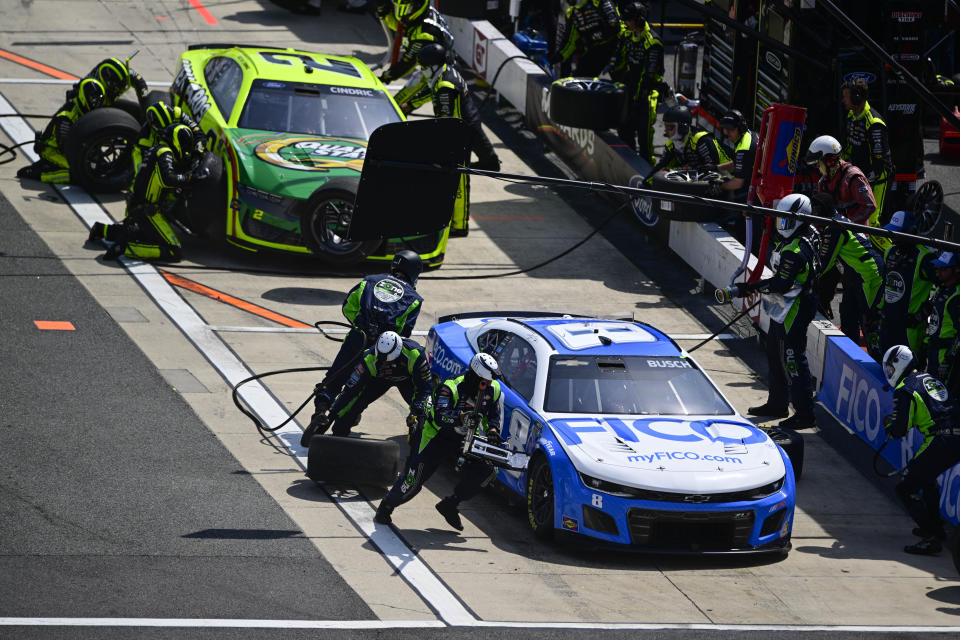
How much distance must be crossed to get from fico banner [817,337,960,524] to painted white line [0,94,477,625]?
4332 mm

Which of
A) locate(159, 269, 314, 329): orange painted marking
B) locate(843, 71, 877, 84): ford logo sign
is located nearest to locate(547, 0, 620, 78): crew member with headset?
locate(843, 71, 877, 84): ford logo sign

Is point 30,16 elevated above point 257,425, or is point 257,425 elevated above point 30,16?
point 30,16

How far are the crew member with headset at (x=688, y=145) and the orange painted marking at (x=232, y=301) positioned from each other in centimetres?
473

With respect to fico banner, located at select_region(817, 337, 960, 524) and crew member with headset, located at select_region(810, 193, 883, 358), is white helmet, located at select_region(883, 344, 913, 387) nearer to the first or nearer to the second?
fico banner, located at select_region(817, 337, 960, 524)

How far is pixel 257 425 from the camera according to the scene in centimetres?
1229

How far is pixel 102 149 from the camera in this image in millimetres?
18078

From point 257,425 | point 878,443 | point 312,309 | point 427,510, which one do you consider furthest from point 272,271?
point 878,443

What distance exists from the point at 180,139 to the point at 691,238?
231 inches

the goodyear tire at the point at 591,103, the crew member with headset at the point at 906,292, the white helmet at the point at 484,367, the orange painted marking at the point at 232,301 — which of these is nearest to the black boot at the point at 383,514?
the white helmet at the point at 484,367

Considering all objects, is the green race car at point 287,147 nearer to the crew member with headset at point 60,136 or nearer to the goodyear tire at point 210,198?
the goodyear tire at point 210,198

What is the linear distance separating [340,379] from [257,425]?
83 centimetres

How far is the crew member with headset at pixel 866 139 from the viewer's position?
622 inches

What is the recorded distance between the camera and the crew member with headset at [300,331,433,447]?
1137 centimetres

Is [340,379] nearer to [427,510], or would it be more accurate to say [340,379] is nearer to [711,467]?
[427,510]
